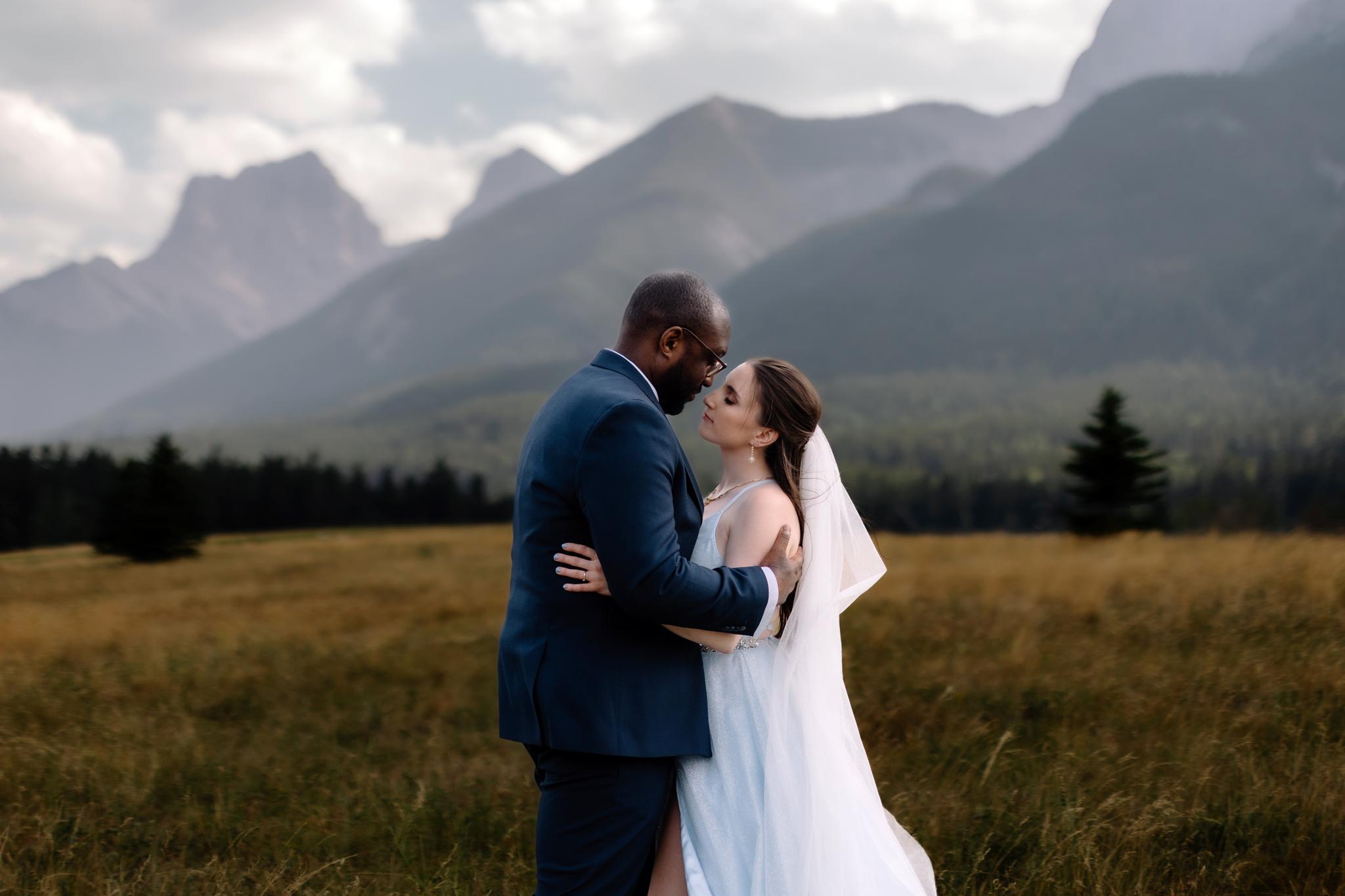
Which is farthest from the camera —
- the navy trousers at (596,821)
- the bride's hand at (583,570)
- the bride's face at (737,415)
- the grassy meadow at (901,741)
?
the grassy meadow at (901,741)

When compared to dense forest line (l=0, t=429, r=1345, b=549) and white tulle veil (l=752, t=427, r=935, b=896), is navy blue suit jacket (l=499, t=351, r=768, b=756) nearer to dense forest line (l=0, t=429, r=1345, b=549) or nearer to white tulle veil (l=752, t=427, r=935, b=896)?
white tulle veil (l=752, t=427, r=935, b=896)

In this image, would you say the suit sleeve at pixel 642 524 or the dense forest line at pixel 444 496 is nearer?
the suit sleeve at pixel 642 524

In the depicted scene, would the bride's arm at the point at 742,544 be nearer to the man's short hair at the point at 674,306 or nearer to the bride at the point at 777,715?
the bride at the point at 777,715

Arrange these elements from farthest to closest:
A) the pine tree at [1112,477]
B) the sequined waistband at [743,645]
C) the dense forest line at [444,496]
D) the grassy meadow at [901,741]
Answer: the pine tree at [1112,477] → the dense forest line at [444,496] → the grassy meadow at [901,741] → the sequined waistband at [743,645]

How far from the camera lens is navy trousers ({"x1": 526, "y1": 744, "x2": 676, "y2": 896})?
288 cm

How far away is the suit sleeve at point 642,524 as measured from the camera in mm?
2592

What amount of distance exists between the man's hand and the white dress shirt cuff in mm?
81

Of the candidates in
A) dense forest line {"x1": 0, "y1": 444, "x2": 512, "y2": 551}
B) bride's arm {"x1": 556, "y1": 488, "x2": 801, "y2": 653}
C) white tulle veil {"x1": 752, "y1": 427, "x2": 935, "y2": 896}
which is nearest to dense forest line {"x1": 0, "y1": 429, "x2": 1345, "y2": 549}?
dense forest line {"x1": 0, "y1": 444, "x2": 512, "y2": 551}

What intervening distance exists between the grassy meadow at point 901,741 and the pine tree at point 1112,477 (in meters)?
28.4

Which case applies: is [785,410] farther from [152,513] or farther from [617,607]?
[152,513]

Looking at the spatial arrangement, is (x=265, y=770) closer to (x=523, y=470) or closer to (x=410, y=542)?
(x=523, y=470)

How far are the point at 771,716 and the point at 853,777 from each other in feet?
1.50

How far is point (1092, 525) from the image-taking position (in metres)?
41.5

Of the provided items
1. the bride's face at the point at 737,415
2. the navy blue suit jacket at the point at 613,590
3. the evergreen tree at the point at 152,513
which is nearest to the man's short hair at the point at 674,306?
the navy blue suit jacket at the point at 613,590
